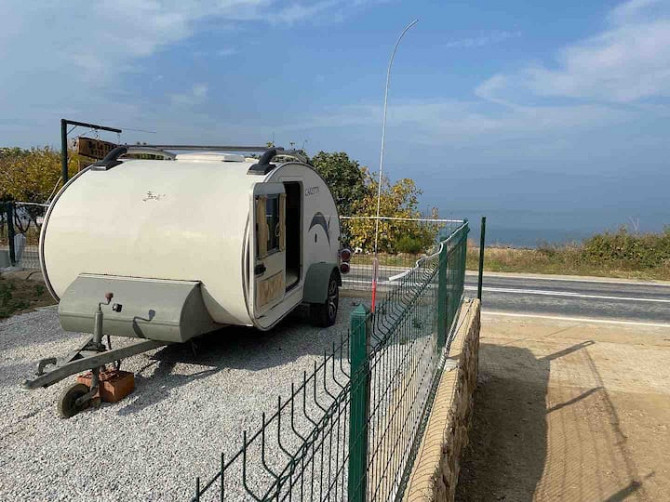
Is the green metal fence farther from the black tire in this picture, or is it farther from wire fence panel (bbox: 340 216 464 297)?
wire fence panel (bbox: 340 216 464 297)

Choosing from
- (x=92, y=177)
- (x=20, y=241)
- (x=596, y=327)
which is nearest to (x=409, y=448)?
(x=92, y=177)

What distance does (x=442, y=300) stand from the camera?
566 centimetres

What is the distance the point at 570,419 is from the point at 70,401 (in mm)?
6283

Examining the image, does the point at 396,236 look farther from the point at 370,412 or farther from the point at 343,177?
the point at 370,412

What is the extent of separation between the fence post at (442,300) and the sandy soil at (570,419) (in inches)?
60.8

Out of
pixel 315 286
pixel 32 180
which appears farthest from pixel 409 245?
pixel 32 180

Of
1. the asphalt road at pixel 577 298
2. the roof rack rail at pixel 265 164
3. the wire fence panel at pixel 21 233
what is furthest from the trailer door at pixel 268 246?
the asphalt road at pixel 577 298

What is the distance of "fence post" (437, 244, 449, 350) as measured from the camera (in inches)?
214

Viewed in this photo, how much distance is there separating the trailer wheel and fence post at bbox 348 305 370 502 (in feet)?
11.8

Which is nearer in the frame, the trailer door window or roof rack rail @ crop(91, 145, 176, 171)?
the trailer door window

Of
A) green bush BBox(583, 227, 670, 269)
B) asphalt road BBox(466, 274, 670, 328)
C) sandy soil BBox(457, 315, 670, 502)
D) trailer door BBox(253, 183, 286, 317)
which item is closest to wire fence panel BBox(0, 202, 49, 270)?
trailer door BBox(253, 183, 286, 317)

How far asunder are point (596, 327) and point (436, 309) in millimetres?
8223

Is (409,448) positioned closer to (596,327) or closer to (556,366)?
(556,366)

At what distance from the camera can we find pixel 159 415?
5.15m
